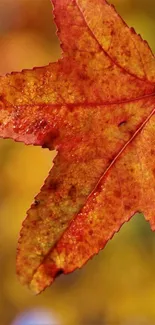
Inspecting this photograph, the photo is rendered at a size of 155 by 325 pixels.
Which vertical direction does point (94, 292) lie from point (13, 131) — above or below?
below

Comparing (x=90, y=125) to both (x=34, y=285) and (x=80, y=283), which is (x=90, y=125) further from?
(x=80, y=283)

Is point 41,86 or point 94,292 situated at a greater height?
point 41,86

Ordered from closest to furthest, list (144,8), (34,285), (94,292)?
(34,285) → (94,292) → (144,8)

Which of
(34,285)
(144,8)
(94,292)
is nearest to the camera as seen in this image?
(34,285)

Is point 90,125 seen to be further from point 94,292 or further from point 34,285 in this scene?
point 94,292

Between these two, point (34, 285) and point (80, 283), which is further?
point (80, 283)

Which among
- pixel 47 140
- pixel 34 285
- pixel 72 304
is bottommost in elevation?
pixel 72 304

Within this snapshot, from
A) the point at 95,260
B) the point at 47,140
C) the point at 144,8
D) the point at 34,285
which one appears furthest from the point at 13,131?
the point at 144,8

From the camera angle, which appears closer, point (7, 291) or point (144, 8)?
point (7, 291)

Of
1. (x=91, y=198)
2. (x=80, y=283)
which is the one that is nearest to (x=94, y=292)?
(x=80, y=283)
